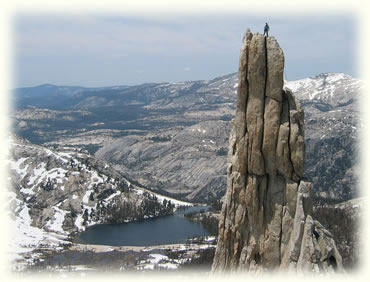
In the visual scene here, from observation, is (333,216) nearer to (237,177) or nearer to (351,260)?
(351,260)

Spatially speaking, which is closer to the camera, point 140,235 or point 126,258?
point 126,258

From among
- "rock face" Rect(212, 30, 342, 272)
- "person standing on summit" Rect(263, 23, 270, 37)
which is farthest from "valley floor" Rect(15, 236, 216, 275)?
"person standing on summit" Rect(263, 23, 270, 37)

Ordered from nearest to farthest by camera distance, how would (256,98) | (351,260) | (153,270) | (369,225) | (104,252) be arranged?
(256,98) < (351,260) < (153,270) < (369,225) < (104,252)

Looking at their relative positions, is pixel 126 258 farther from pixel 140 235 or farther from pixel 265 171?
pixel 265 171

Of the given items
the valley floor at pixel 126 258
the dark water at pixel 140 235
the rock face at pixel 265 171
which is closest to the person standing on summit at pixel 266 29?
the rock face at pixel 265 171

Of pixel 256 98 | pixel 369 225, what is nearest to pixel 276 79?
pixel 256 98

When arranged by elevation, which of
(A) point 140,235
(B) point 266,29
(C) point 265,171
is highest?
(B) point 266,29

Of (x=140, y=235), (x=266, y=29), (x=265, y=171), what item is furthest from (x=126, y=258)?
(x=266, y=29)

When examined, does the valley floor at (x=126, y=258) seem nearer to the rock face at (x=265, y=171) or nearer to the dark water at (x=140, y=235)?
the dark water at (x=140, y=235)
